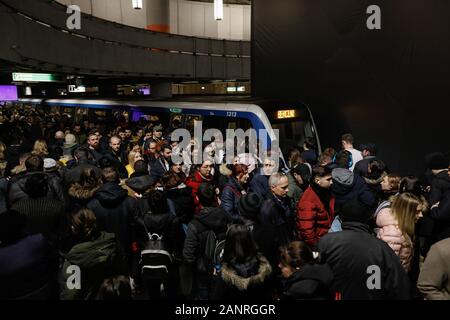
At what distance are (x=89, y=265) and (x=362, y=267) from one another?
7.13 ft

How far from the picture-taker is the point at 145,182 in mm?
4812

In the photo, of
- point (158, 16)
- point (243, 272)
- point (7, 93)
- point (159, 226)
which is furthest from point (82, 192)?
point (158, 16)

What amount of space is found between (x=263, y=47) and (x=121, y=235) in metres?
9.62

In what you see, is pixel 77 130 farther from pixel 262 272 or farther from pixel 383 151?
pixel 262 272

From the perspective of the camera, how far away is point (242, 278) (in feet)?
8.84

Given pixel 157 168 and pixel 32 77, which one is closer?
pixel 157 168

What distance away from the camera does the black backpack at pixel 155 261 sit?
3.78 m

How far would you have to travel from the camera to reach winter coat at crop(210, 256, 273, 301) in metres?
2.70

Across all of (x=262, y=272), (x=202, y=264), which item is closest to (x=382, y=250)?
(x=262, y=272)

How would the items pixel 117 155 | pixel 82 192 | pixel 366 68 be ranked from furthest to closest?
pixel 366 68, pixel 117 155, pixel 82 192

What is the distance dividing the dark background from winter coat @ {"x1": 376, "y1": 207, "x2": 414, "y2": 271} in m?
6.16

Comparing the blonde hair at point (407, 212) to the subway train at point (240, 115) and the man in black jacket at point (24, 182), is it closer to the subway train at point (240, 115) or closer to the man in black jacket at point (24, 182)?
the man in black jacket at point (24, 182)

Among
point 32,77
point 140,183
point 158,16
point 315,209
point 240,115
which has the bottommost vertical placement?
point 315,209

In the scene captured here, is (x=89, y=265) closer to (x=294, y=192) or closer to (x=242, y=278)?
(x=242, y=278)
